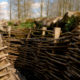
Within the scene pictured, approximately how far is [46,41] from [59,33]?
1.56 ft

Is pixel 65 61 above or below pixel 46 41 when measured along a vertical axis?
below

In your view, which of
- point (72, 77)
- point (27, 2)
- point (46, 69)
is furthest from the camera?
point (27, 2)

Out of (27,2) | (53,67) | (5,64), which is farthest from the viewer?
(27,2)

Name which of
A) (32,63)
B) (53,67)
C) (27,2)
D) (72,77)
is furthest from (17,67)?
(27,2)

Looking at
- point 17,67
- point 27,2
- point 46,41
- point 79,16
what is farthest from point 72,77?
point 27,2

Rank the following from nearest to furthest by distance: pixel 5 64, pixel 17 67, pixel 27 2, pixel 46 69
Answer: pixel 5 64
pixel 46 69
pixel 17 67
pixel 27 2

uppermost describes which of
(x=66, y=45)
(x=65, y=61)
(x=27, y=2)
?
(x=27, y=2)

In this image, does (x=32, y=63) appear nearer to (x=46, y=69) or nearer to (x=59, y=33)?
(x=46, y=69)

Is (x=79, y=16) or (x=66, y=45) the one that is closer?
(x=66, y=45)

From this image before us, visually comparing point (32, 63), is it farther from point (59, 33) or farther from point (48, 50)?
point (59, 33)

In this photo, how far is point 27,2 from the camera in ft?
54.6

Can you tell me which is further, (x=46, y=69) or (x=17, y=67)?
(x=17, y=67)

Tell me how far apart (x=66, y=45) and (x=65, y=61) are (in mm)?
410

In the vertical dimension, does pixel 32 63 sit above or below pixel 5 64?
below
